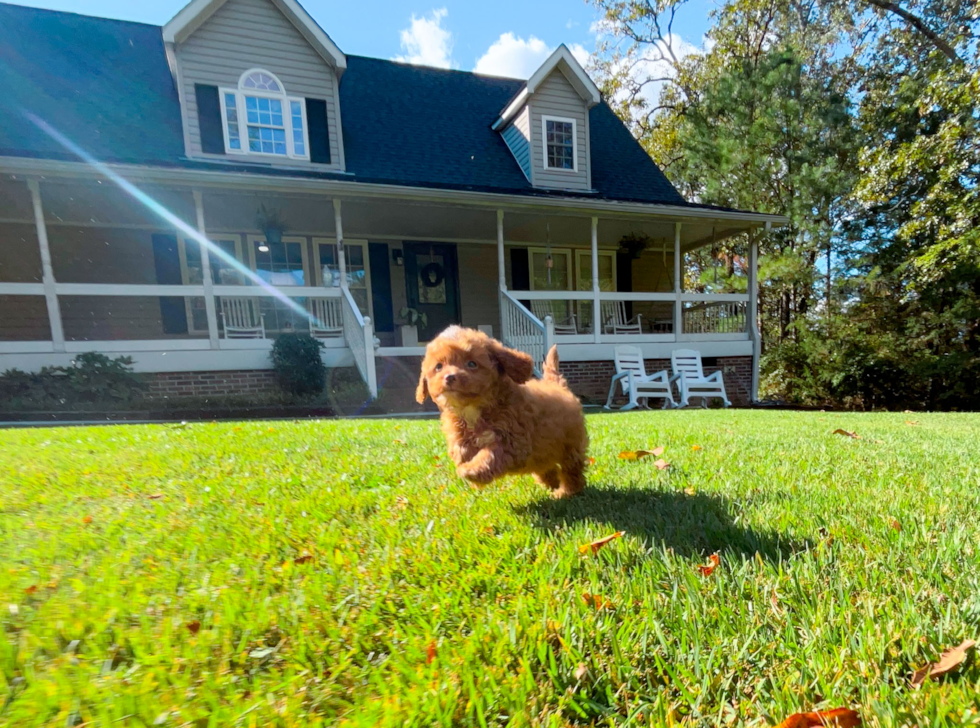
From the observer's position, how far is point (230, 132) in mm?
9828

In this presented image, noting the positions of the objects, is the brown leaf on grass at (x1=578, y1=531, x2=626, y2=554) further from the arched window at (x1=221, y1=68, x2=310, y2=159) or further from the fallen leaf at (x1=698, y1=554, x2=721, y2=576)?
the arched window at (x1=221, y1=68, x2=310, y2=159)

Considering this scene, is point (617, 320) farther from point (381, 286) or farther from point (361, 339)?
point (361, 339)

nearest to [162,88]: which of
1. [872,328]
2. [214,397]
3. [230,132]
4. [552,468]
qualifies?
[230,132]

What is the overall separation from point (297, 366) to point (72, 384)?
329 cm

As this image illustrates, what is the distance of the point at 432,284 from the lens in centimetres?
1217

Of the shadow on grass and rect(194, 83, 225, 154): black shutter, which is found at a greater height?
rect(194, 83, 225, 154): black shutter

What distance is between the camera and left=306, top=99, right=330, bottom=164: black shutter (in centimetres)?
1039

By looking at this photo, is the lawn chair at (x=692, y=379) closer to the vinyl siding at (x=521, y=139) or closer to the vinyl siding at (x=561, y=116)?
the vinyl siding at (x=561, y=116)

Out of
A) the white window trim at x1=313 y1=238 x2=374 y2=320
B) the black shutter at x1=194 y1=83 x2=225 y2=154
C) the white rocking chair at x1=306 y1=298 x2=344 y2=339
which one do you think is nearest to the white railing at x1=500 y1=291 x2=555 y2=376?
the white window trim at x1=313 y1=238 x2=374 y2=320

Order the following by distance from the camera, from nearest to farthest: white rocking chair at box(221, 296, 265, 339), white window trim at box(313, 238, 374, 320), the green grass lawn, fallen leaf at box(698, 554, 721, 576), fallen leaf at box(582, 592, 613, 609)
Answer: the green grass lawn
fallen leaf at box(582, 592, 613, 609)
fallen leaf at box(698, 554, 721, 576)
white rocking chair at box(221, 296, 265, 339)
white window trim at box(313, 238, 374, 320)

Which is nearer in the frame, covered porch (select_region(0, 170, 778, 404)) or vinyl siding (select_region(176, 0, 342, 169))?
covered porch (select_region(0, 170, 778, 404))

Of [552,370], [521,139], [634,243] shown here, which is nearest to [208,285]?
[552,370]

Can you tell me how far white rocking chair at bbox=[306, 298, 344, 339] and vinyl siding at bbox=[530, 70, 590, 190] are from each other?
6.14 metres

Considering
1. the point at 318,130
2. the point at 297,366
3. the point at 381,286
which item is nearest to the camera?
the point at 297,366
